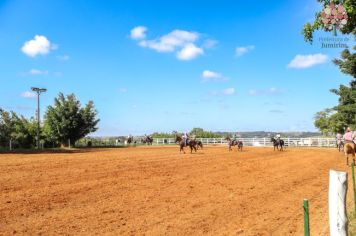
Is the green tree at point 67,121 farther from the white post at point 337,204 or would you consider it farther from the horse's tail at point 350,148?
Result: the white post at point 337,204

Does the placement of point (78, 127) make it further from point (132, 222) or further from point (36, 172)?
point (132, 222)

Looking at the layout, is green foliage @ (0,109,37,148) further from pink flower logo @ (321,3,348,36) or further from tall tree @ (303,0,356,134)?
pink flower logo @ (321,3,348,36)

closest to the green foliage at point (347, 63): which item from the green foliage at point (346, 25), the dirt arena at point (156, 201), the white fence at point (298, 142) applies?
the white fence at point (298, 142)

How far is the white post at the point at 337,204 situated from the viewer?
22.9ft

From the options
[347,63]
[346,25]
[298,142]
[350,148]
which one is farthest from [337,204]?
[298,142]

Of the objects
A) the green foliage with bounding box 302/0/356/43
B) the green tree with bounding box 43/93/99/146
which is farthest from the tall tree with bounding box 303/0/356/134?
the green tree with bounding box 43/93/99/146

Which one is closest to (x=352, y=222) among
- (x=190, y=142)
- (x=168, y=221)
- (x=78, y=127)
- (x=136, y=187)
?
(x=168, y=221)

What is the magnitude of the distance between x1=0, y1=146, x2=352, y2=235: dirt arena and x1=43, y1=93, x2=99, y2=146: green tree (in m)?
41.9

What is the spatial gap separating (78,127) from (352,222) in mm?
58239

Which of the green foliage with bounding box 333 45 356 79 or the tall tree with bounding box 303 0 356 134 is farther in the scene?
the green foliage with bounding box 333 45 356 79

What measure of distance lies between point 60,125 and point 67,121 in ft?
4.00

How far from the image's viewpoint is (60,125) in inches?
2490

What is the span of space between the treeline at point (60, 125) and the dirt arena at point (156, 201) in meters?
41.8

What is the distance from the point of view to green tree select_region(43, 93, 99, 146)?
64062mm
